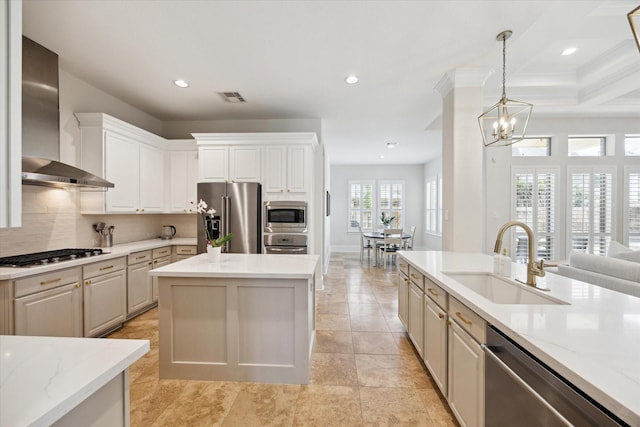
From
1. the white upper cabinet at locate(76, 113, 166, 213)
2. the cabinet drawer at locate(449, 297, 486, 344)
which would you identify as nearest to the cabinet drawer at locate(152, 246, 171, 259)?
the white upper cabinet at locate(76, 113, 166, 213)

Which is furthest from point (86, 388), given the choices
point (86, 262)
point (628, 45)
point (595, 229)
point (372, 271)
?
point (595, 229)

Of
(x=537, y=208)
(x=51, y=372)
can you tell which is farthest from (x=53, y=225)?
(x=537, y=208)

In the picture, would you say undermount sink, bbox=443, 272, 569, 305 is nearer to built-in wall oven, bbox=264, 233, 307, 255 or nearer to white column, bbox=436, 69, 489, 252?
white column, bbox=436, 69, 489, 252

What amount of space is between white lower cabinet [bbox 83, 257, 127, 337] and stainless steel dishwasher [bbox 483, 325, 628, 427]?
3353 millimetres

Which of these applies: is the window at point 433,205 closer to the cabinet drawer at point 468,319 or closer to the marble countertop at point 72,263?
the cabinet drawer at point 468,319

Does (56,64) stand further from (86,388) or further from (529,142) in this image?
(529,142)

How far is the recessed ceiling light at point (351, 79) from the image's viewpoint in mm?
3182

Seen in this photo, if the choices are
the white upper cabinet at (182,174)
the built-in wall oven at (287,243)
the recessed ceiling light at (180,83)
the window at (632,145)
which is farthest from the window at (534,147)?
the white upper cabinet at (182,174)

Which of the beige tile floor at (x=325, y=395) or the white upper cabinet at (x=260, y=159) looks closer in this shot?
the beige tile floor at (x=325, y=395)

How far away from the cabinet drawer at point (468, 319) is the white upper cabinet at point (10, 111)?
5.63 ft

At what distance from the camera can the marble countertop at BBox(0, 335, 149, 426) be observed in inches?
24.1

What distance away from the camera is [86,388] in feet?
2.29

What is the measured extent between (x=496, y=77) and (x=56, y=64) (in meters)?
4.76

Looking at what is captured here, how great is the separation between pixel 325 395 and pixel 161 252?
2.97m
